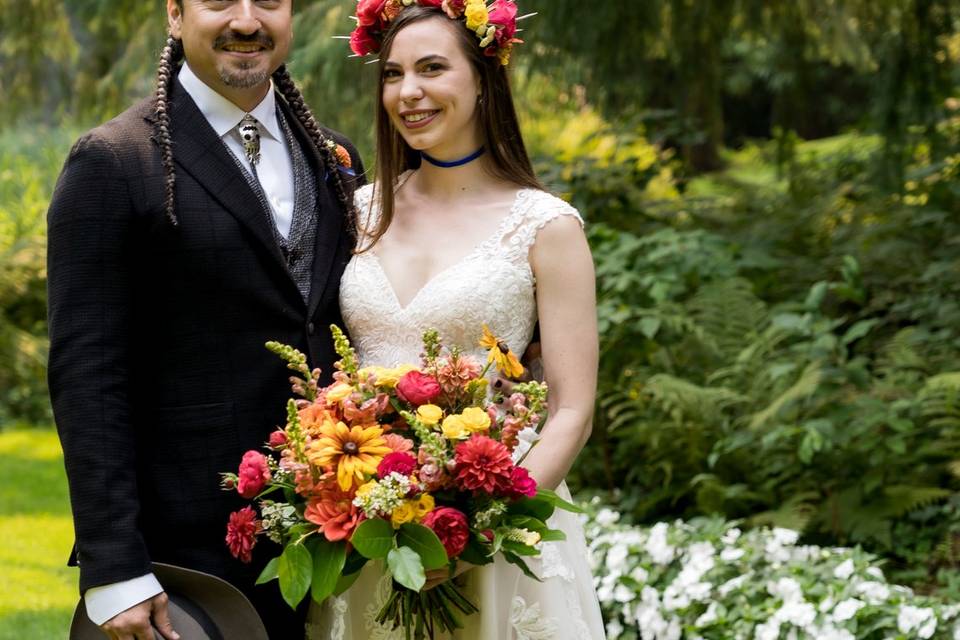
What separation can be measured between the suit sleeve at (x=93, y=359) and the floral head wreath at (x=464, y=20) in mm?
777

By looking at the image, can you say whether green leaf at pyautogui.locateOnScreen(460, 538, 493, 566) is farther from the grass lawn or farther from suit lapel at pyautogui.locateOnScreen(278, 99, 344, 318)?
the grass lawn

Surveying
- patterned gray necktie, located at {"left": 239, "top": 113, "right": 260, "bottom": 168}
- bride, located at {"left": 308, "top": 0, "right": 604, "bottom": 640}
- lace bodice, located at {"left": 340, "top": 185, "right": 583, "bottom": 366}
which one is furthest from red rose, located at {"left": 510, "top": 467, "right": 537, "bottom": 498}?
patterned gray necktie, located at {"left": 239, "top": 113, "right": 260, "bottom": 168}

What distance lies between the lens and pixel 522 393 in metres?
2.70

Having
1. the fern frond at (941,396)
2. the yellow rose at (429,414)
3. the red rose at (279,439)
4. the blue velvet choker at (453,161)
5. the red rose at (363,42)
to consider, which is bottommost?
the fern frond at (941,396)

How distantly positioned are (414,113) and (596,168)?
3.67 metres

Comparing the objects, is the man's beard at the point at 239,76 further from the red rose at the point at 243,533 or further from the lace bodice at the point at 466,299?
the red rose at the point at 243,533

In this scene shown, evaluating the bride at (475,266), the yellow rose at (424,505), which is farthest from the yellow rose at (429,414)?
the bride at (475,266)

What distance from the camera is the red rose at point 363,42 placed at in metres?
3.16

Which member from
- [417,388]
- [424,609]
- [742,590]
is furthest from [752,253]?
[417,388]

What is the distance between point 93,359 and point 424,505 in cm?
80

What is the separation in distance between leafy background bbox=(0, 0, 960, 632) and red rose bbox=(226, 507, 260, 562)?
8.78 feet

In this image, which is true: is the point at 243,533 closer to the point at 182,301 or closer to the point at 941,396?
the point at 182,301

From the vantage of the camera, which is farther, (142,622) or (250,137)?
(250,137)

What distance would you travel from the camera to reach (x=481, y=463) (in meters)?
2.43
